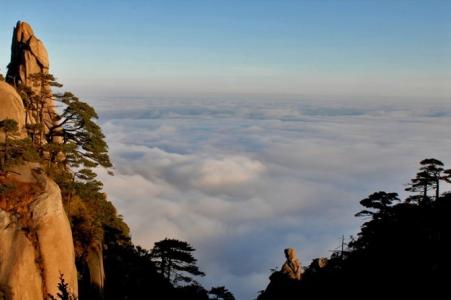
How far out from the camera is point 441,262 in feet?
81.9

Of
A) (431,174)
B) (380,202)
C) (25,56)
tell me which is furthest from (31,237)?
(431,174)

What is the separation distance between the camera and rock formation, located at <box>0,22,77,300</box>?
23.0 m

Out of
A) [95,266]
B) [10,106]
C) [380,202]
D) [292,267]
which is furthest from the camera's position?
[292,267]

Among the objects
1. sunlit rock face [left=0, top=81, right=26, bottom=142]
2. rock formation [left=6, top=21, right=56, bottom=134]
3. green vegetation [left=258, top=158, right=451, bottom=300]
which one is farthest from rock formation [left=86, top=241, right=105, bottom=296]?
rock formation [left=6, top=21, right=56, bottom=134]

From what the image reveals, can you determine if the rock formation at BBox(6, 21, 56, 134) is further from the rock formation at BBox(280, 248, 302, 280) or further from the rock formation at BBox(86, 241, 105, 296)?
the rock formation at BBox(280, 248, 302, 280)

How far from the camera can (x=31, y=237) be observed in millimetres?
24266

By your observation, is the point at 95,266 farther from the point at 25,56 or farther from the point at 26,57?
the point at 25,56

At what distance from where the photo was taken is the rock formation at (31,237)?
22953 mm

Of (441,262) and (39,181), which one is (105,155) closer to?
(39,181)

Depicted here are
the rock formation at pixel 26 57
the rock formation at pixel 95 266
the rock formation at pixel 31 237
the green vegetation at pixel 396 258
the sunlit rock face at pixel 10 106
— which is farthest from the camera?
the rock formation at pixel 26 57

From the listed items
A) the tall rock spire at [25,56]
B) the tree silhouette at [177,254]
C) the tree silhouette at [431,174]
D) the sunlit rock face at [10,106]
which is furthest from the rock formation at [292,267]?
the tall rock spire at [25,56]

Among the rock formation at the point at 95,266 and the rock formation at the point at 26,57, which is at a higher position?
the rock formation at the point at 26,57

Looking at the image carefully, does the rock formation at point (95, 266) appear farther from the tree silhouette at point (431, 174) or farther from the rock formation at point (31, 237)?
the tree silhouette at point (431, 174)

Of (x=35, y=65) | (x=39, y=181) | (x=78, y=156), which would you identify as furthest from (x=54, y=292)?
(x=35, y=65)
